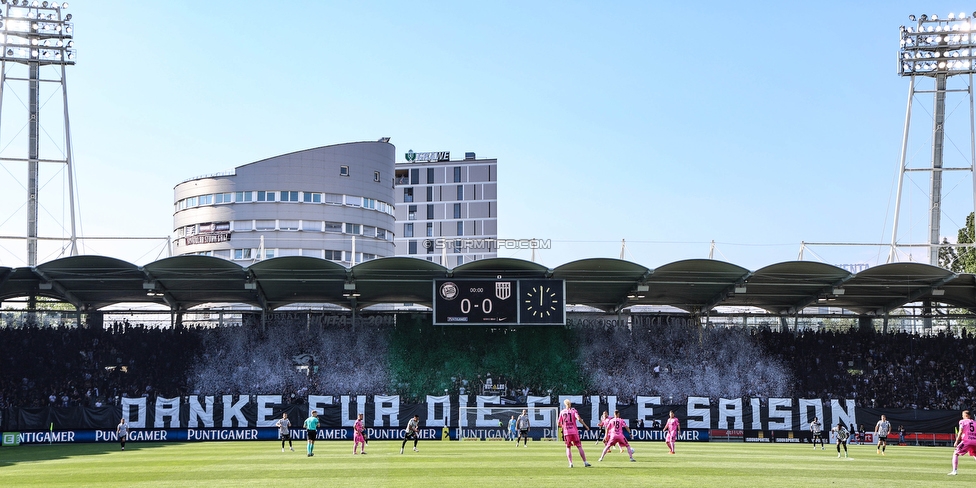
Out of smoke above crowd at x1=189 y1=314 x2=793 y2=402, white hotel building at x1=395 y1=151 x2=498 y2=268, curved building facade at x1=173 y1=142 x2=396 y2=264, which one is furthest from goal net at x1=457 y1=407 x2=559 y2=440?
white hotel building at x1=395 y1=151 x2=498 y2=268

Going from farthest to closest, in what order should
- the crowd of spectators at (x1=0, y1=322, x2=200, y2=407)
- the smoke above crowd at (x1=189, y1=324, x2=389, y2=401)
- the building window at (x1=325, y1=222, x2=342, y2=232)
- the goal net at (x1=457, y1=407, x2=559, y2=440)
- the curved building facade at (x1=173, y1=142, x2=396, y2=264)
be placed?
the building window at (x1=325, y1=222, x2=342, y2=232) < the curved building facade at (x1=173, y1=142, x2=396, y2=264) < the smoke above crowd at (x1=189, y1=324, x2=389, y2=401) < the crowd of spectators at (x1=0, y1=322, x2=200, y2=407) < the goal net at (x1=457, y1=407, x2=559, y2=440)

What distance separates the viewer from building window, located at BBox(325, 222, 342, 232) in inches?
3381

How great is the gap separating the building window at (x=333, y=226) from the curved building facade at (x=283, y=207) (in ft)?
0.31

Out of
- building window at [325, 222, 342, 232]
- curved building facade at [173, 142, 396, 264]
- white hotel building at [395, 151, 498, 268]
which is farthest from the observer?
white hotel building at [395, 151, 498, 268]

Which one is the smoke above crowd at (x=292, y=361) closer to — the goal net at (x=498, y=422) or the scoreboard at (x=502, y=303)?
the scoreboard at (x=502, y=303)

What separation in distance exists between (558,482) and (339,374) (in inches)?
1305

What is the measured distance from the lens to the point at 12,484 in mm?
23281

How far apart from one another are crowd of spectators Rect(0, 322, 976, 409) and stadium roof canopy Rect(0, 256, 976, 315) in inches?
84.1

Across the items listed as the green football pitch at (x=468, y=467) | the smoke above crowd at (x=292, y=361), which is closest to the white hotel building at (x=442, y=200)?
the smoke above crowd at (x=292, y=361)

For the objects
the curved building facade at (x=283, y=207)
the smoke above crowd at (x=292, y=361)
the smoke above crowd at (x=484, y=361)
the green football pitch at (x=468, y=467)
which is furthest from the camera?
the curved building facade at (x=283, y=207)

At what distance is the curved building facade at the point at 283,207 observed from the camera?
84125 millimetres

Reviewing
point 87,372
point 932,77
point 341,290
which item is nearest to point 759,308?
point 932,77

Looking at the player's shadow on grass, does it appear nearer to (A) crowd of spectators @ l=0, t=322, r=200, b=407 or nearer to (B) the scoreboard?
(A) crowd of spectators @ l=0, t=322, r=200, b=407

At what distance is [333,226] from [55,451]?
166 feet
